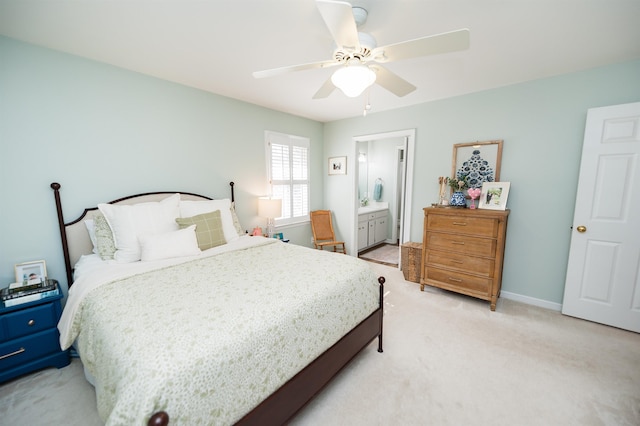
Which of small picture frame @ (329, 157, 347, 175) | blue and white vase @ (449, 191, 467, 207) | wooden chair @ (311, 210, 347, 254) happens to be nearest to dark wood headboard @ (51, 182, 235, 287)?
wooden chair @ (311, 210, 347, 254)

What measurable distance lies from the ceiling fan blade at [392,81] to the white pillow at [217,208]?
6.75 ft

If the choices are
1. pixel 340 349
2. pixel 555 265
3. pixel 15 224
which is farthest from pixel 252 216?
pixel 555 265

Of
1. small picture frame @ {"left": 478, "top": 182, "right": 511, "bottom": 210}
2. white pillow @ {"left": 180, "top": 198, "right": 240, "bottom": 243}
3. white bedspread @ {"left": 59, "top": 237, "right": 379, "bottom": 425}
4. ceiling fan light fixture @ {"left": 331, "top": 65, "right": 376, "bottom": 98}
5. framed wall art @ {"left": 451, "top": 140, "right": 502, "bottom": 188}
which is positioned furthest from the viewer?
framed wall art @ {"left": 451, "top": 140, "right": 502, "bottom": 188}

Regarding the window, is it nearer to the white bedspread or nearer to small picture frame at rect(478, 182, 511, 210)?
the white bedspread

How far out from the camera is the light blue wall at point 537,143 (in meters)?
2.52

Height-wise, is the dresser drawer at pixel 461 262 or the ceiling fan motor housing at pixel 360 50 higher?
the ceiling fan motor housing at pixel 360 50

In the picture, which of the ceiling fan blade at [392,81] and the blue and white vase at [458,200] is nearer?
the ceiling fan blade at [392,81]

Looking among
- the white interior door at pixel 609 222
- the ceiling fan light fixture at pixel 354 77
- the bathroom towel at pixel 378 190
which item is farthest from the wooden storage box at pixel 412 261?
the ceiling fan light fixture at pixel 354 77

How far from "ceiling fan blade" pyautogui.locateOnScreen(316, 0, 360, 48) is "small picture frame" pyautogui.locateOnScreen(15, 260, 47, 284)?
2.76 meters

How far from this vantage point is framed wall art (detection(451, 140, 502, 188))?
3039mm

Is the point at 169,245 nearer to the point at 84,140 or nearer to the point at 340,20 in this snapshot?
the point at 84,140

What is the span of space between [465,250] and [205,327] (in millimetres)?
2806

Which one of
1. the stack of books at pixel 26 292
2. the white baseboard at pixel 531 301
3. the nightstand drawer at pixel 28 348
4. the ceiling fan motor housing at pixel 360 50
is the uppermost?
the ceiling fan motor housing at pixel 360 50

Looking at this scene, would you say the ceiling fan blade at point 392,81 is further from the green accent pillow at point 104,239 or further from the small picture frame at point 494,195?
the green accent pillow at point 104,239
